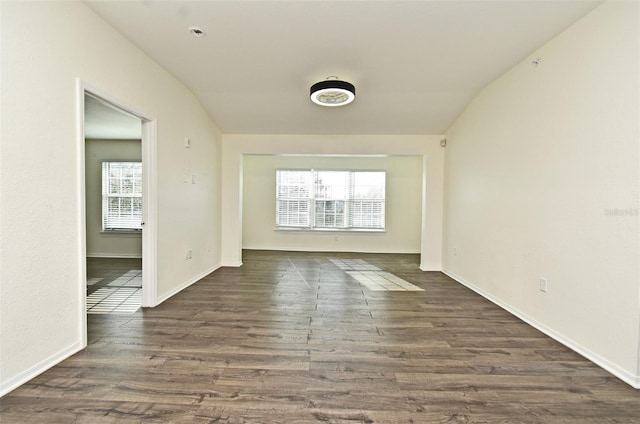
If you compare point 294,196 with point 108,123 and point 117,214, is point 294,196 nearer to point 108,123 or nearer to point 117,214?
Answer: point 117,214

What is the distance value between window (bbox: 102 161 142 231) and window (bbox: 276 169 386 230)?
302 cm

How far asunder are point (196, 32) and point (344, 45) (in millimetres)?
1379

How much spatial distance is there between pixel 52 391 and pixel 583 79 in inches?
170

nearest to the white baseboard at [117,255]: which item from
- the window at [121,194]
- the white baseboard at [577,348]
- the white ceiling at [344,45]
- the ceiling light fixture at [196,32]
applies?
the window at [121,194]

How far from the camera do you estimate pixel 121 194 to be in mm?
5660

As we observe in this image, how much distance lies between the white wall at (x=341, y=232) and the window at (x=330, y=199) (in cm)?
16

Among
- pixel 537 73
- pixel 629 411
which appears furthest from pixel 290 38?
pixel 629 411

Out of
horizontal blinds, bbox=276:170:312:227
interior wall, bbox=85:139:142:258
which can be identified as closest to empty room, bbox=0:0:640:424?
interior wall, bbox=85:139:142:258

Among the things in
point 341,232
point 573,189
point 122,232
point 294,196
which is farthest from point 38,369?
point 341,232

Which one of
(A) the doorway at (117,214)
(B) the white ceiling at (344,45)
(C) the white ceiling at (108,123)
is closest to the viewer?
(B) the white ceiling at (344,45)

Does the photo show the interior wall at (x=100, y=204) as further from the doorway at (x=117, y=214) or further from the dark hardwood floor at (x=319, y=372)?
the dark hardwood floor at (x=319, y=372)

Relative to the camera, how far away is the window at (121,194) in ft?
18.6

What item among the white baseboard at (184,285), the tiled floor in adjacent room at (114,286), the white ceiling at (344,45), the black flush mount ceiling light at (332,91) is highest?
the white ceiling at (344,45)

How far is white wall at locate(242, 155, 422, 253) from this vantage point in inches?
269
